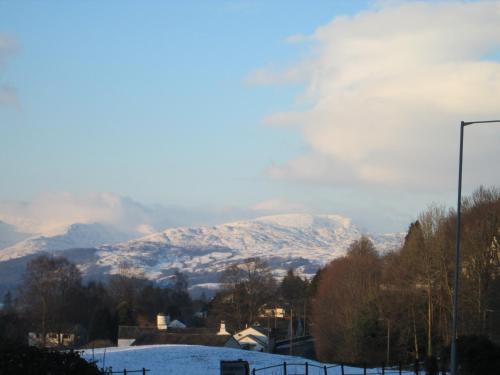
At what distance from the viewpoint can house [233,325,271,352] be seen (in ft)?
284

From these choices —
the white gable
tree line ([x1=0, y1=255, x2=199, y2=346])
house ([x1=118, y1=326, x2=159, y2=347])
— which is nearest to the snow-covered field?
house ([x1=118, y1=326, x2=159, y2=347])

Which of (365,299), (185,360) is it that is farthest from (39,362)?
(365,299)

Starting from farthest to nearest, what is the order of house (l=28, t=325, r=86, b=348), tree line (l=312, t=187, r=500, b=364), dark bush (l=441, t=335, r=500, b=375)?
house (l=28, t=325, r=86, b=348), tree line (l=312, t=187, r=500, b=364), dark bush (l=441, t=335, r=500, b=375)

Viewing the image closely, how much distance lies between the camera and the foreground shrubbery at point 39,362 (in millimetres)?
19188

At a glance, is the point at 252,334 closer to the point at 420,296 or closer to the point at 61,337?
the point at 61,337

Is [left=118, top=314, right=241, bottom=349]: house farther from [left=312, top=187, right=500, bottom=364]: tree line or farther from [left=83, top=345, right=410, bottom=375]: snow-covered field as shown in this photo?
[left=83, top=345, right=410, bottom=375]: snow-covered field

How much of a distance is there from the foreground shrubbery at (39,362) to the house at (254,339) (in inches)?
2581

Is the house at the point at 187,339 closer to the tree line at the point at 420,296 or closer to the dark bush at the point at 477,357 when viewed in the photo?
the tree line at the point at 420,296

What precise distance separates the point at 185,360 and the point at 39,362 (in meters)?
29.4

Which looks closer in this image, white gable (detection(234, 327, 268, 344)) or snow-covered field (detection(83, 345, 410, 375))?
snow-covered field (detection(83, 345, 410, 375))

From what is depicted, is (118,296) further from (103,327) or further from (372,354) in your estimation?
(372,354)

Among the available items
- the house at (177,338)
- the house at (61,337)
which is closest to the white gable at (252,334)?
the house at (177,338)

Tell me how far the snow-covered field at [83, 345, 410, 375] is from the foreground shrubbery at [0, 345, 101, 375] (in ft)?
63.6

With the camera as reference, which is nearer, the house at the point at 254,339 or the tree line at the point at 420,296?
the tree line at the point at 420,296
